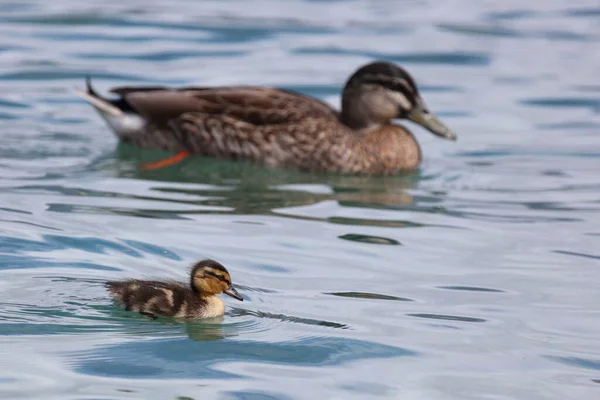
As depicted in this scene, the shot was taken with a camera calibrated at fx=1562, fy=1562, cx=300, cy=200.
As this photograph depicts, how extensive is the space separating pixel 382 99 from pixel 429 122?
17.3 inches

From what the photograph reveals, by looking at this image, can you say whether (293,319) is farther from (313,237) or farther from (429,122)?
(429,122)

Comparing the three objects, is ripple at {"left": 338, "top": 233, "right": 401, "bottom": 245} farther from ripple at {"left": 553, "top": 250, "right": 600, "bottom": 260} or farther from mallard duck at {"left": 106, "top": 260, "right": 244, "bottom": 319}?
mallard duck at {"left": 106, "top": 260, "right": 244, "bottom": 319}

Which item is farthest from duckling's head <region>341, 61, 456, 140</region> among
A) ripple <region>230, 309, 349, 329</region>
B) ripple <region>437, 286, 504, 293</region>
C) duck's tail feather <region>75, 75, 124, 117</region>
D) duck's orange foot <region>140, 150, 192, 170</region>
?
ripple <region>230, 309, 349, 329</region>

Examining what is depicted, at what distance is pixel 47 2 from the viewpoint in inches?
816

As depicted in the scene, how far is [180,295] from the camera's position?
7.84 metres

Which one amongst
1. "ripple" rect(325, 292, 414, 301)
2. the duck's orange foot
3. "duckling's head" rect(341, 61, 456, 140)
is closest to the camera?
"ripple" rect(325, 292, 414, 301)

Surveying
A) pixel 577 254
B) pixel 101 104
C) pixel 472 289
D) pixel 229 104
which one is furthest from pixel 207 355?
pixel 101 104

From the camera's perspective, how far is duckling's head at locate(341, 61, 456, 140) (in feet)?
42.4

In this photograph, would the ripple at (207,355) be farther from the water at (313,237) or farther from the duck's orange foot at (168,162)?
the duck's orange foot at (168,162)

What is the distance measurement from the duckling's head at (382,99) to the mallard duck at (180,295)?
5331 millimetres

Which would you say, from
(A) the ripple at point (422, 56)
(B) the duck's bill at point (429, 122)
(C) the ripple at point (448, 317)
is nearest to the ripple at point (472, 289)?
(C) the ripple at point (448, 317)

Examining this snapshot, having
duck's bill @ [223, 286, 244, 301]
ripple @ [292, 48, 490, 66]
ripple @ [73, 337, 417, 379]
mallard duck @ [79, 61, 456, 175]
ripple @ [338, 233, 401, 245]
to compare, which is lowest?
ripple @ [73, 337, 417, 379]

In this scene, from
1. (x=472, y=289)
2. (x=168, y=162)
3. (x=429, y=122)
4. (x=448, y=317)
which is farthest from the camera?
(x=429, y=122)

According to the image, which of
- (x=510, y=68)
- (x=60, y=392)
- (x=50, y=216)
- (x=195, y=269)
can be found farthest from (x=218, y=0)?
(x=60, y=392)
